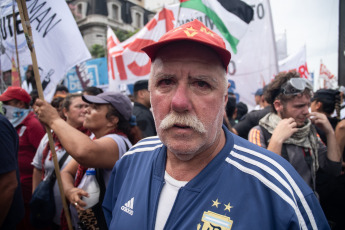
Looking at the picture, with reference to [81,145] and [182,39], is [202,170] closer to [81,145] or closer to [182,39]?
[182,39]

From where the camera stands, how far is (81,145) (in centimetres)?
180

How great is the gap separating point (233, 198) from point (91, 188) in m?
1.32

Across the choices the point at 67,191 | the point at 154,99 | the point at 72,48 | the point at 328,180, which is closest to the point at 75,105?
the point at 72,48

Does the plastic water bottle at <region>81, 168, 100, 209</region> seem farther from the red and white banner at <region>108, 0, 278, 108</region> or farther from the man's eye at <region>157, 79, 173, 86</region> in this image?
the red and white banner at <region>108, 0, 278, 108</region>

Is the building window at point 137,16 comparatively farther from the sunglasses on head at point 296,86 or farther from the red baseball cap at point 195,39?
the red baseball cap at point 195,39

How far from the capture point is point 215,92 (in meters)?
1.16

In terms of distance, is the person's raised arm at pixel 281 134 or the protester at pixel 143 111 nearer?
the person's raised arm at pixel 281 134

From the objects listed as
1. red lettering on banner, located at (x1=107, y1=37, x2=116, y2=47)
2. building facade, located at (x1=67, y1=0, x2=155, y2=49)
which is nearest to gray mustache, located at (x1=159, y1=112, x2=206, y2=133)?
red lettering on banner, located at (x1=107, y1=37, x2=116, y2=47)

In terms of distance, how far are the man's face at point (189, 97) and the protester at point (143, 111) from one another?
221 cm

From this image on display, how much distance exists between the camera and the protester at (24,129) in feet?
10.0

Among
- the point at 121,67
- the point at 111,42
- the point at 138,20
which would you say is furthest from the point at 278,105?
the point at 138,20

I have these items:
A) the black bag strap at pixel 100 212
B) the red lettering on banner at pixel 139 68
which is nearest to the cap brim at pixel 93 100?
the black bag strap at pixel 100 212

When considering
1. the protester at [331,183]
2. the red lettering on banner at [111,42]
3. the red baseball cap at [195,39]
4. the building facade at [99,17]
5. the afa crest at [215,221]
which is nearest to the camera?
the afa crest at [215,221]

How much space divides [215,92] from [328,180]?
1.76 metres
